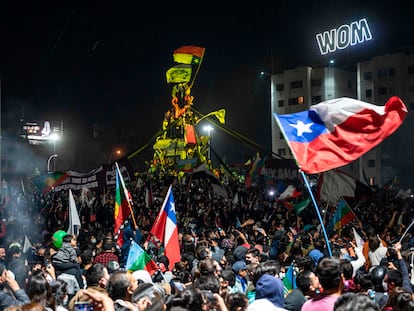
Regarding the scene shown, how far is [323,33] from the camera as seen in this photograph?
2618 inches

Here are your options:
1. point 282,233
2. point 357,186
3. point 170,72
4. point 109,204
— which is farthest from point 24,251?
point 170,72

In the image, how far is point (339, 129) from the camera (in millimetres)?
8859

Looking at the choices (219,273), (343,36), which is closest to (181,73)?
(343,36)

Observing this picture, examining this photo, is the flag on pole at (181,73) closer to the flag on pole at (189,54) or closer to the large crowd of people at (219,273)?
the flag on pole at (189,54)

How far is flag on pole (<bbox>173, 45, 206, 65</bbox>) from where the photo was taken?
59438mm

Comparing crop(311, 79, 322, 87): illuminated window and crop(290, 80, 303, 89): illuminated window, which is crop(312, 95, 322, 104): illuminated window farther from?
crop(290, 80, 303, 89): illuminated window

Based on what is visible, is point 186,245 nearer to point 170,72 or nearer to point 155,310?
point 155,310

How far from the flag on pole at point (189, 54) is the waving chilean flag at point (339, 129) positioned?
51531 mm

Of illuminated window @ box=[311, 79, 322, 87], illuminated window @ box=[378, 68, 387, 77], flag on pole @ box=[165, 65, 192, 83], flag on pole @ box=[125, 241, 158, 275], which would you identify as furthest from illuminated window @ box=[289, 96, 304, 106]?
flag on pole @ box=[125, 241, 158, 275]

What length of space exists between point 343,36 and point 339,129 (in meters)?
59.1

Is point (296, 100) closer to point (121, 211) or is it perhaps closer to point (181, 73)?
point (181, 73)

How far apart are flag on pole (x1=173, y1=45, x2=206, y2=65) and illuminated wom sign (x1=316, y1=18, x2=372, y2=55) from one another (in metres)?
15.3

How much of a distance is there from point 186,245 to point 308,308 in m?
6.99

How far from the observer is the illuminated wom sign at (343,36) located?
206 feet
